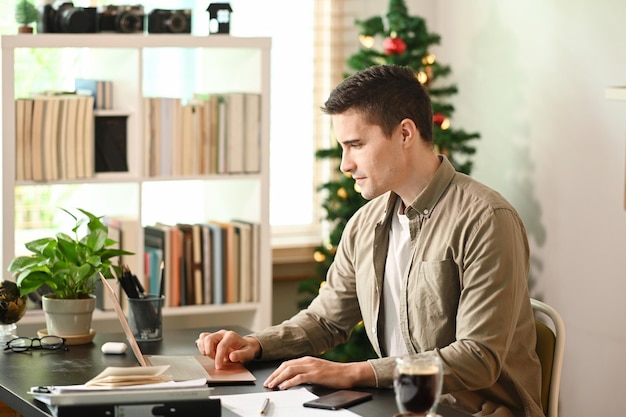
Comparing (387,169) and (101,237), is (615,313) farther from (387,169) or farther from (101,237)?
(101,237)

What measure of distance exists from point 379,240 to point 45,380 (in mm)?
847

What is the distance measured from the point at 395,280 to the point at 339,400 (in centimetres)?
53

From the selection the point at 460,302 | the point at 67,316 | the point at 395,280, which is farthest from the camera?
the point at 67,316

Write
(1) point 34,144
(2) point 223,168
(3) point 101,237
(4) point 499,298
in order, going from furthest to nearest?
(2) point 223,168, (1) point 34,144, (3) point 101,237, (4) point 499,298

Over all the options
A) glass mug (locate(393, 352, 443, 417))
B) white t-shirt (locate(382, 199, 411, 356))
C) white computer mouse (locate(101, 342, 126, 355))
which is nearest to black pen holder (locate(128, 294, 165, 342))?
white computer mouse (locate(101, 342, 126, 355))

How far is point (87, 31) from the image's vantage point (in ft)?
12.0

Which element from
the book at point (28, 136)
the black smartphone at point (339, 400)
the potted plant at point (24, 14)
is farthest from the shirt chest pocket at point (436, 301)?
the potted plant at point (24, 14)

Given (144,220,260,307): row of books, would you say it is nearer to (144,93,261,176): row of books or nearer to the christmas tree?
(144,93,261,176): row of books

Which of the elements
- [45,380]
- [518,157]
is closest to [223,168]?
[518,157]

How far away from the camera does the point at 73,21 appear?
3.62 m

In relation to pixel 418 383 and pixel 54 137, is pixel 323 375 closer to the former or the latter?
pixel 418 383

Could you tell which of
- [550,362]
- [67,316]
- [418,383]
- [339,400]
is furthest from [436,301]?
[67,316]

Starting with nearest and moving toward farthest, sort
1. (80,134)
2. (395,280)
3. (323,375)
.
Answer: (323,375)
(395,280)
(80,134)

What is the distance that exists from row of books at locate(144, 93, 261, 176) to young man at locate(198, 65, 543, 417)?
55.9 inches
